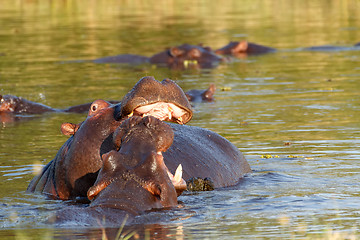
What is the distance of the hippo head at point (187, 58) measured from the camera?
52.2 ft

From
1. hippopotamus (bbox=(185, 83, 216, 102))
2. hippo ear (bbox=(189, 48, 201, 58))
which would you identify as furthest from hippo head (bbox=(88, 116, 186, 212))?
hippo ear (bbox=(189, 48, 201, 58))

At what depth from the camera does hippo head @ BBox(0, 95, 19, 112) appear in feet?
34.9

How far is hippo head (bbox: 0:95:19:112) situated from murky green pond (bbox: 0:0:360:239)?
58 cm

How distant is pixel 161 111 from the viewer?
17.6 ft

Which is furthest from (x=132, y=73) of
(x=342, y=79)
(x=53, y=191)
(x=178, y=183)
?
(x=178, y=183)

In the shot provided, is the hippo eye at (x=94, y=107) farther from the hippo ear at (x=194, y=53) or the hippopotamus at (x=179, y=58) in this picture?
the hippo ear at (x=194, y=53)

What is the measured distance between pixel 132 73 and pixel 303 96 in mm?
4174

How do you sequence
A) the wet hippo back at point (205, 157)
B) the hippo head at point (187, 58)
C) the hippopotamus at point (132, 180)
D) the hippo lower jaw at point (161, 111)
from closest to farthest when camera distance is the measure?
the hippopotamus at point (132, 180)
the hippo lower jaw at point (161, 111)
the wet hippo back at point (205, 157)
the hippo head at point (187, 58)

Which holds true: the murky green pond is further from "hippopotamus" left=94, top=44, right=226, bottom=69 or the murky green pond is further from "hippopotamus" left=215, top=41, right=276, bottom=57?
"hippopotamus" left=215, top=41, right=276, bottom=57

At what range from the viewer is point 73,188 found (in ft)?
18.4

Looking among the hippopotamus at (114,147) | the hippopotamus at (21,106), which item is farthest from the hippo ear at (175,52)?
the hippopotamus at (114,147)

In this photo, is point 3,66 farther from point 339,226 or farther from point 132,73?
point 339,226

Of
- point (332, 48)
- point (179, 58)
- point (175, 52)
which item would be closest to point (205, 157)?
point (175, 52)

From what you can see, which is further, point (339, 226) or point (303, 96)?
point (303, 96)
